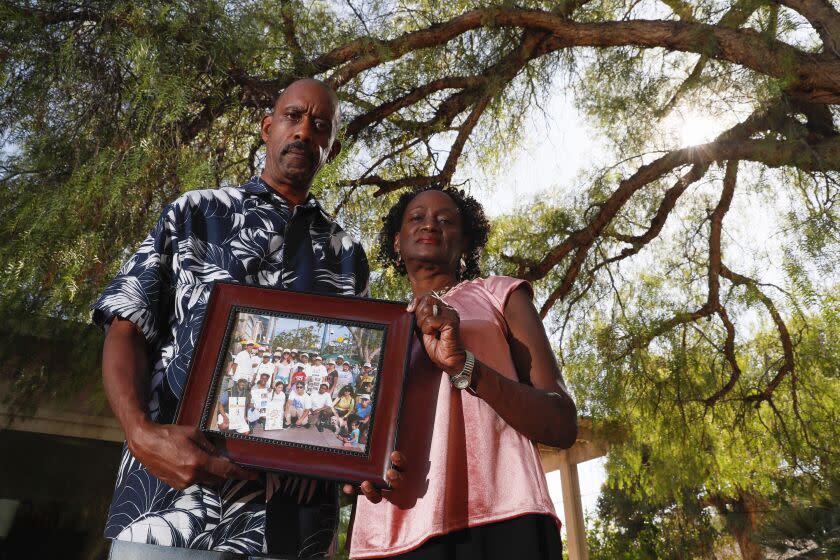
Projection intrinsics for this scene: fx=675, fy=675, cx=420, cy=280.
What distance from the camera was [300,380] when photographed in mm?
1000

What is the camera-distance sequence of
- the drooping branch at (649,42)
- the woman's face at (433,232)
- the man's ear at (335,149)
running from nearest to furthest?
the woman's face at (433,232)
the man's ear at (335,149)
the drooping branch at (649,42)

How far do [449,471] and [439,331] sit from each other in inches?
10.5

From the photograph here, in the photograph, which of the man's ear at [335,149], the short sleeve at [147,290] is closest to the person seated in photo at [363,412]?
the short sleeve at [147,290]

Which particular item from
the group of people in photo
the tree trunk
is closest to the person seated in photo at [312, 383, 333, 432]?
the group of people in photo

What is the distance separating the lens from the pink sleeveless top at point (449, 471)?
1.13 meters

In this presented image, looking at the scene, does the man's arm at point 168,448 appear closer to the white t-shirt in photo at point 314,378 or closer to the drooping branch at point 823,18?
the white t-shirt in photo at point 314,378

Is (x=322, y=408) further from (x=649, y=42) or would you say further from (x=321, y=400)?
(x=649, y=42)

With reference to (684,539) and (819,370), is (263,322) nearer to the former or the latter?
(819,370)

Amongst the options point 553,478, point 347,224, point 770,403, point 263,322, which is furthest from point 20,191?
point 553,478

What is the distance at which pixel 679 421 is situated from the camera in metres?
3.85

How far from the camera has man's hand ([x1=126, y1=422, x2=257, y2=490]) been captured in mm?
879

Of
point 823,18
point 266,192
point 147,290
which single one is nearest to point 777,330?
point 823,18

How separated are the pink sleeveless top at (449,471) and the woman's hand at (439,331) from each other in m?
0.07

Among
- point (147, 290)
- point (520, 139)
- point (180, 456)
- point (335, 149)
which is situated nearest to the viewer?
point (180, 456)
